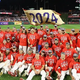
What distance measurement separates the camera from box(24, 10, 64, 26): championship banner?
5.67m

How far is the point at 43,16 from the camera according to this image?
18.7ft

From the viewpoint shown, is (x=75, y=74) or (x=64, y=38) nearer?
(x=75, y=74)

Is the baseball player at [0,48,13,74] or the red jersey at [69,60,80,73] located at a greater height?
the red jersey at [69,60,80,73]

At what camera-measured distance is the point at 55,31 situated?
6902mm

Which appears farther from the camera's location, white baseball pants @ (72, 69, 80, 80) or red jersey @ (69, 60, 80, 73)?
red jersey @ (69, 60, 80, 73)

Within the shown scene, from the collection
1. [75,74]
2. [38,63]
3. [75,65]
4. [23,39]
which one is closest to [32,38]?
[23,39]

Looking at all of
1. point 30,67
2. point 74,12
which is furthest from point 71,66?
point 74,12

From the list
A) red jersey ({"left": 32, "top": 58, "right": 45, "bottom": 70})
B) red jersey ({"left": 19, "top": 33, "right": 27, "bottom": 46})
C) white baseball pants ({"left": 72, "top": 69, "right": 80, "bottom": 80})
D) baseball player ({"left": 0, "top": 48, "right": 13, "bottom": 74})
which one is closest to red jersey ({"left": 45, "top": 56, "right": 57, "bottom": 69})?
red jersey ({"left": 32, "top": 58, "right": 45, "bottom": 70})

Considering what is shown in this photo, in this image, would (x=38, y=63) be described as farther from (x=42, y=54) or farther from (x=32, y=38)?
(x=32, y=38)

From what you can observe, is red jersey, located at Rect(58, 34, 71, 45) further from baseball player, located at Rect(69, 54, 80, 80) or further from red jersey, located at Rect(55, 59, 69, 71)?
baseball player, located at Rect(69, 54, 80, 80)

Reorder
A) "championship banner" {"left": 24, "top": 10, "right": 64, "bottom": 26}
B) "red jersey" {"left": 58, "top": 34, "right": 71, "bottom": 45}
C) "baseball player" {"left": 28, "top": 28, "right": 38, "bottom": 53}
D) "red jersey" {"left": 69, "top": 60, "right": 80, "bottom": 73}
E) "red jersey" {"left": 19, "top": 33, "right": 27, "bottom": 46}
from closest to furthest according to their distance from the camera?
"red jersey" {"left": 69, "top": 60, "right": 80, "bottom": 73} → "championship banner" {"left": 24, "top": 10, "right": 64, "bottom": 26} → "red jersey" {"left": 58, "top": 34, "right": 71, "bottom": 45} → "baseball player" {"left": 28, "top": 28, "right": 38, "bottom": 53} → "red jersey" {"left": 19, "top": 33, "right": 27, "bottom": 46}

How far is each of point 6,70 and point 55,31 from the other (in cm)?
325

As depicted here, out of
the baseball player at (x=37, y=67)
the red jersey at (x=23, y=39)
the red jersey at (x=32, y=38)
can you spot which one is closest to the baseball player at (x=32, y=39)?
the red jersey at (x=32, y=38)

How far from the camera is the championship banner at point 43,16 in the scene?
567 cm
